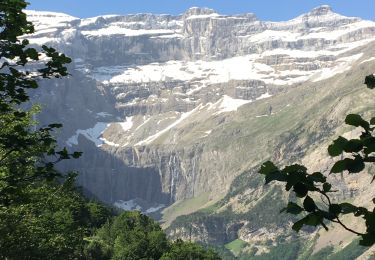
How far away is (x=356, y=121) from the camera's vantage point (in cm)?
745

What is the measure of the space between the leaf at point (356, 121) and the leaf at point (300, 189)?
3.37 feet

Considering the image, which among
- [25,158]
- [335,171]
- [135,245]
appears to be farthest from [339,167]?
[135,245]

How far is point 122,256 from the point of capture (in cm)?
10394

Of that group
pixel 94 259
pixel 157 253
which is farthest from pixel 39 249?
pixel 157 253

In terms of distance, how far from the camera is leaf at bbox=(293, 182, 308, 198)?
24.3ft

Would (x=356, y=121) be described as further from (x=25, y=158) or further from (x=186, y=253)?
(x=186, y=253)

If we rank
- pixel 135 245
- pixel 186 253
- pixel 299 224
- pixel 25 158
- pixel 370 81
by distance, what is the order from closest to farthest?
pixel 299 224
pixel 370 81
pixel 25 158
pixel 135 245
pixel 186 253

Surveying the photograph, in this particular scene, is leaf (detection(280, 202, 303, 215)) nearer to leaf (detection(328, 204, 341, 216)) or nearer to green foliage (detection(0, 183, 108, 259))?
leaf (detection(328, 204, 341, 216))

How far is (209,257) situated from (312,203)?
4558 inches

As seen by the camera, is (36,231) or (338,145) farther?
(36,231)

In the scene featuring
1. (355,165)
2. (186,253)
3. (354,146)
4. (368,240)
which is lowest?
(186,253)

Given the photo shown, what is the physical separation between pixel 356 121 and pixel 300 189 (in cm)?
114

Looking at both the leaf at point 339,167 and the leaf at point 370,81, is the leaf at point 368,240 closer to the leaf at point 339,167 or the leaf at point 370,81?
the leaf at point 339,167

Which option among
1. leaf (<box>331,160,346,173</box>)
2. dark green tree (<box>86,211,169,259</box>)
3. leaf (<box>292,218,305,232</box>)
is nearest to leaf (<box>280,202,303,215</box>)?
leaf (<box>292,218,305,232</box>)
